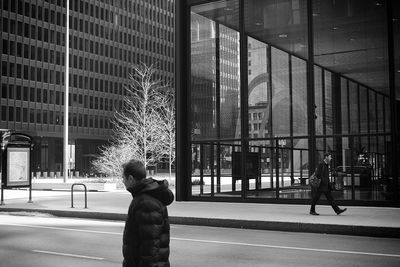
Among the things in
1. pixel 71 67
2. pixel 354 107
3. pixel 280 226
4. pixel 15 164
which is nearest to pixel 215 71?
pixel 354 107

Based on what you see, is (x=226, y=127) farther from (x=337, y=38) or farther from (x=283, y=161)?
(x=337, y=38)

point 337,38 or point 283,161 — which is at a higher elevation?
point 337,38

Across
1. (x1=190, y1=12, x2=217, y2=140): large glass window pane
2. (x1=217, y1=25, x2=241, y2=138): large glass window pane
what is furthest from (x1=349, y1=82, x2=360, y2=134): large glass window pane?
(x1=190, y1=12, x2=217, y2=140): large glass window pane

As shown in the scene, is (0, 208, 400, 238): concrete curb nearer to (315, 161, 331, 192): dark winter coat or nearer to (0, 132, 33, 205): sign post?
(315, 161, 331, 192): dark winter coat

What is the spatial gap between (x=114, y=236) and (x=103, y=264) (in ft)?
11.8

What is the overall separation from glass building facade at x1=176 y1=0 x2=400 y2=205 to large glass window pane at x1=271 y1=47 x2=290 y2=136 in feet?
0.14

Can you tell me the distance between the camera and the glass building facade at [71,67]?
275ft

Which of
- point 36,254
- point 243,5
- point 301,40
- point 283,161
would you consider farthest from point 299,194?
point 36,254

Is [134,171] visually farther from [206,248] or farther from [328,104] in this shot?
[328,104]

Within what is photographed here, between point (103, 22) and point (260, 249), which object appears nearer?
point (260, 249)

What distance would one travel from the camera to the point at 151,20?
111 meters

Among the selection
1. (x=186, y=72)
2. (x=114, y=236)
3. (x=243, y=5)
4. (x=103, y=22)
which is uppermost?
(x=103, y=22)

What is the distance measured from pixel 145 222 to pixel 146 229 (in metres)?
0.06

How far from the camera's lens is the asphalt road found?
8922 millimetres
